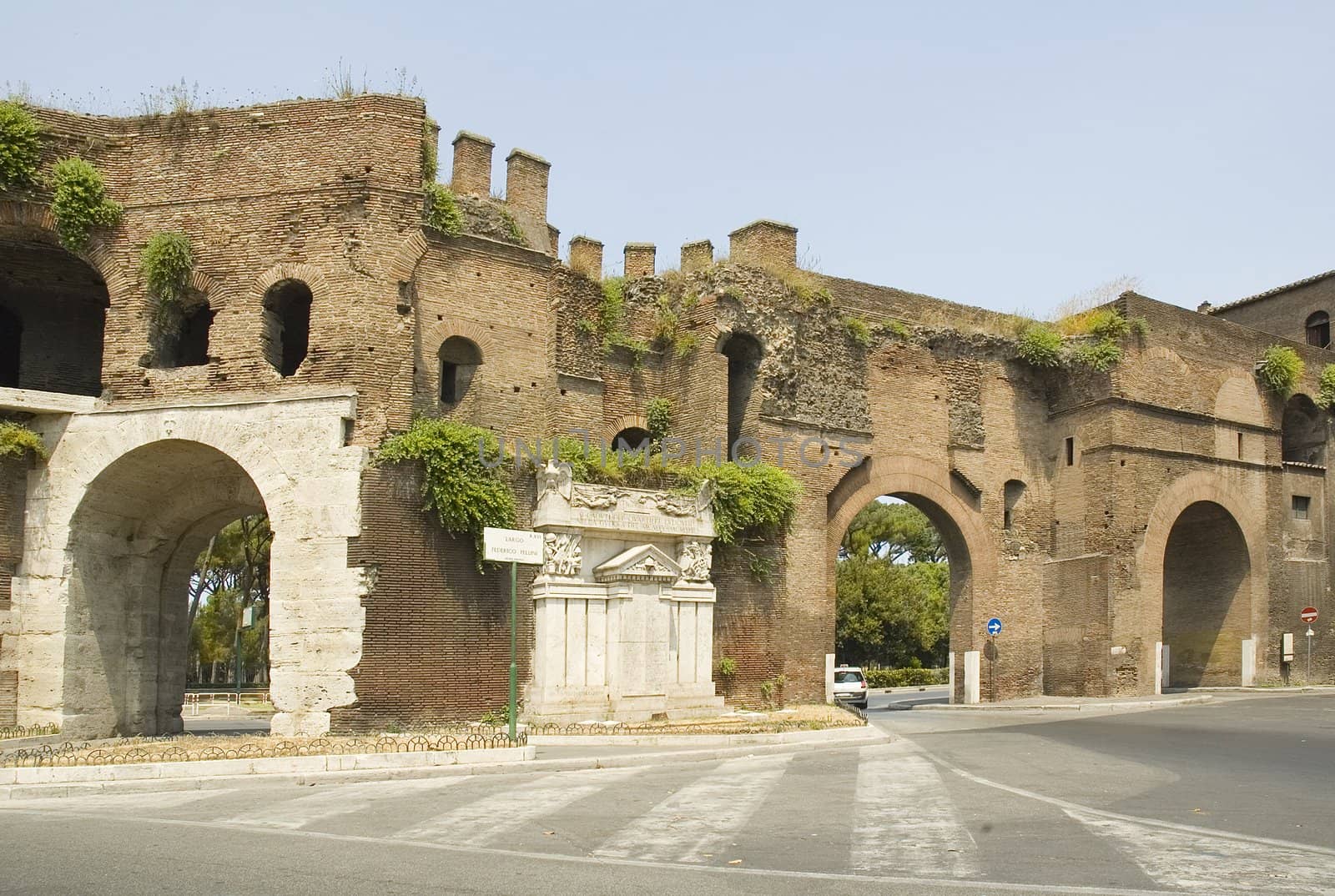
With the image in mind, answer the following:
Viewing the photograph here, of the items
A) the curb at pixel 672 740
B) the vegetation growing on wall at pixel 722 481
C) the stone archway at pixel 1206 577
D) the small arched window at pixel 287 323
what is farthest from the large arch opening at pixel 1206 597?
the small arched window at pixel 287 323

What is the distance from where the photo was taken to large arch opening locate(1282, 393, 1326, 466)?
108 ft

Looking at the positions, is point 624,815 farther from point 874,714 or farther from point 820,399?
point 874,714

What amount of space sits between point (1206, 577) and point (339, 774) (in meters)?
24.8

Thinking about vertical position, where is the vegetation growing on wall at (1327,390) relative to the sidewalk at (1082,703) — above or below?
above

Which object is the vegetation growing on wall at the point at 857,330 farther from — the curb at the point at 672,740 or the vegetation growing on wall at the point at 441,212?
the curb at the point at 672,740

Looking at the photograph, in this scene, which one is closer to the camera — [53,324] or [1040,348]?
[53,324]

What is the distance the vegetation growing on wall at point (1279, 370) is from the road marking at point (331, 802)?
83.0ft

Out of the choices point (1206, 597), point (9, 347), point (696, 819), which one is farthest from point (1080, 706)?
point (9, 347)

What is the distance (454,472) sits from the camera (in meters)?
18.5

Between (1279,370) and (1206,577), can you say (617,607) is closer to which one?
(1206,577)

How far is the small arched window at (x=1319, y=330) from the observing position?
1415 inches

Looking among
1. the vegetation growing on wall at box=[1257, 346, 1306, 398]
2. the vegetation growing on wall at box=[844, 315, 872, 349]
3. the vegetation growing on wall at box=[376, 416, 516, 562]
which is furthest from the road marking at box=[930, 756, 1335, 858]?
the vegetation growing on wall at box=[1257, 346, 1306, 398]

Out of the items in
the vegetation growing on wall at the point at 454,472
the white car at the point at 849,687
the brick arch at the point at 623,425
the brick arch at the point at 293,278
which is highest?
the brick arch at the point at 293,278

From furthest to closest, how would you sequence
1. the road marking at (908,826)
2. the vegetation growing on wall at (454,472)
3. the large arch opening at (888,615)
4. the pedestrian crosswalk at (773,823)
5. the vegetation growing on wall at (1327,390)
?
the large arch opening at (888,615), the vegetation growing on wall at (1327,390), the vegetation growing on wall at (454,472), the road marking at (908,826), the pedestrian crosswalk at (773,823)
